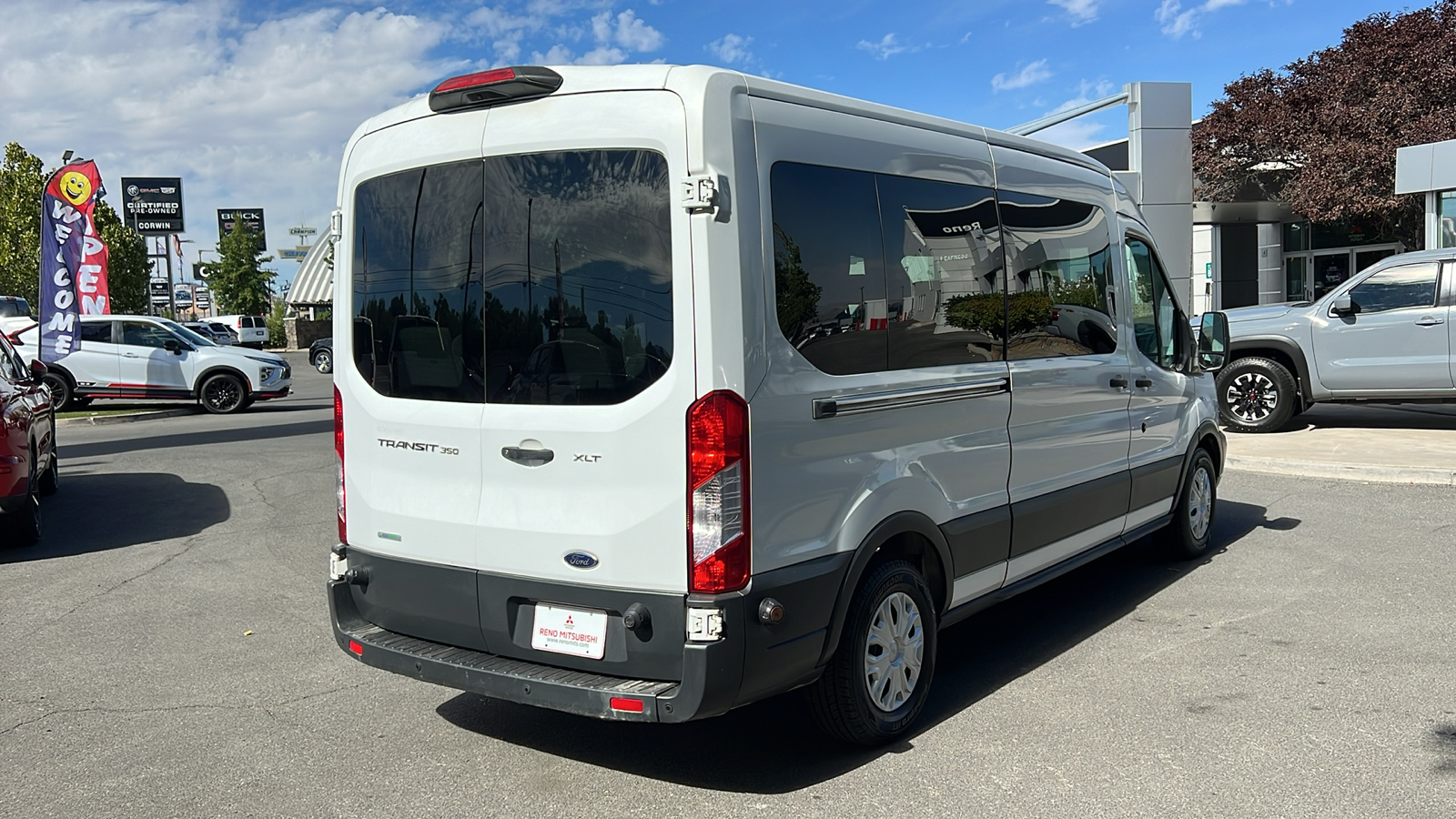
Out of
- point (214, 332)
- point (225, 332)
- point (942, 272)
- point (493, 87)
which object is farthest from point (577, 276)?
point (225, 332)

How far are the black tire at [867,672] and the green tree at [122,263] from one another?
4874 cm

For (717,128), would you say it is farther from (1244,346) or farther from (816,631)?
(1244,346)

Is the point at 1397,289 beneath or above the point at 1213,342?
above

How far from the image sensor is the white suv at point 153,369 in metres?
19.3

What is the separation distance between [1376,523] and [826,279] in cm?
609

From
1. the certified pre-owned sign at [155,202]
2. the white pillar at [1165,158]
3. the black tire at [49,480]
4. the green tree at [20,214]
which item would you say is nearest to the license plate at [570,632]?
the black tire at [49,480]

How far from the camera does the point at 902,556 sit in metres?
4.43

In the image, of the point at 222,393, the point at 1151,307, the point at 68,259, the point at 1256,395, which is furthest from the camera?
the point at 222,393

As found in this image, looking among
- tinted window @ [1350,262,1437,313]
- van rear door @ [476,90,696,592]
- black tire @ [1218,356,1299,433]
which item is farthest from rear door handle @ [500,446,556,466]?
tinted window @ [1350,262,1437,313]

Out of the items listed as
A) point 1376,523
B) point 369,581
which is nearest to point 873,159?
point 369,581

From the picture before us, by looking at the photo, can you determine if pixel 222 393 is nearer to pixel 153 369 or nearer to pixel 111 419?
pixel 153 369

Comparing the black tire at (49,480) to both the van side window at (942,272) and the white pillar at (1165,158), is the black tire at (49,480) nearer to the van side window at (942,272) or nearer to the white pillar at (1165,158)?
the van side window at (942,272)

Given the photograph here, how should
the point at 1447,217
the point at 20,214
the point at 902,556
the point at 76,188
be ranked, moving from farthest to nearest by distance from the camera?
the point at 20,214
the point at 76,188
the point at 1447,217
the point at 902,556

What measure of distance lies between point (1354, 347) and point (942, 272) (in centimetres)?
983
